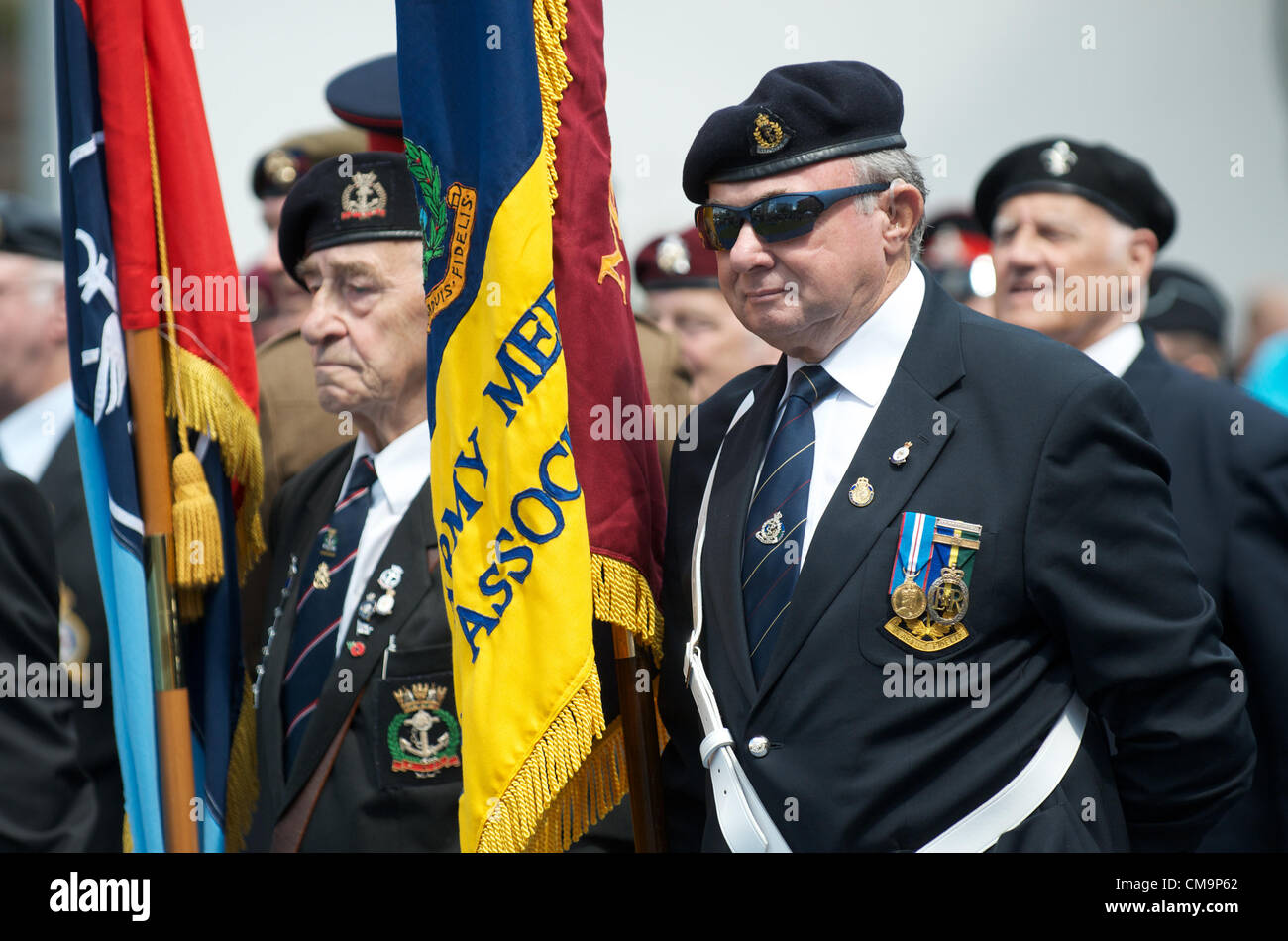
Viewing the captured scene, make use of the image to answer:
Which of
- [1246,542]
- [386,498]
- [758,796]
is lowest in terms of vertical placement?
[758,796]

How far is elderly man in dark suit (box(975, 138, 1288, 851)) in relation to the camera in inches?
139

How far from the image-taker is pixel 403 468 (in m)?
3.89

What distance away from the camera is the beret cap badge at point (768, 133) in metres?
2.87

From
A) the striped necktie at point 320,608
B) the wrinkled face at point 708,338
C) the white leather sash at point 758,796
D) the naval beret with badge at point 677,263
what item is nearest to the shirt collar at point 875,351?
A: the white leather sash at point 758,796

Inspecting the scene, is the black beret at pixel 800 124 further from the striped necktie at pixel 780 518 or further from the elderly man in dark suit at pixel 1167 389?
the elderly man in dark suit at pixel 1167 389

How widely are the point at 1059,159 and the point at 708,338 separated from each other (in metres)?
1.95

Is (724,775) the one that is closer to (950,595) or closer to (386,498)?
(950,595)

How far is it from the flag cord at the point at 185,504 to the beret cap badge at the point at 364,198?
0.49 m

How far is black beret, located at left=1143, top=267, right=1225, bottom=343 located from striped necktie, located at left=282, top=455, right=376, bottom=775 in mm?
4959

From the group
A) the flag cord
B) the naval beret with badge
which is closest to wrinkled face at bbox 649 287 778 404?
the naval beret with badge

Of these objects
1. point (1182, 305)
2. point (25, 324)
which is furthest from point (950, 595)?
point (1182, 305)

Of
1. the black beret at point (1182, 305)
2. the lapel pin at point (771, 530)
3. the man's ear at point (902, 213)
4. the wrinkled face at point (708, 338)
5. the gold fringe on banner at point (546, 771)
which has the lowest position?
the black beret at point (1182, 305)

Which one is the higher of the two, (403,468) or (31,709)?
(403,468)
